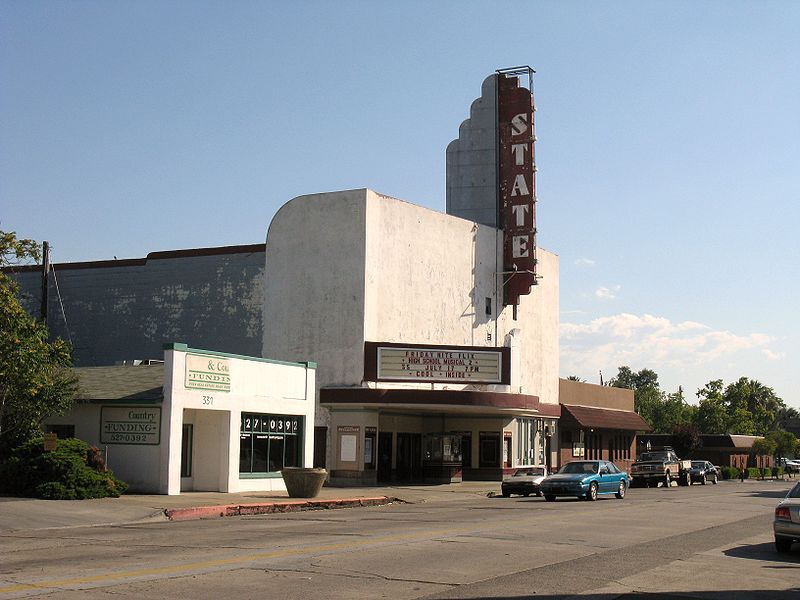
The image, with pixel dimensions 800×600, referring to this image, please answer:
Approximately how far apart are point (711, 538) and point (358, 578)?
1090 centimetres

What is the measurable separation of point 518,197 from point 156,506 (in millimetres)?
32133

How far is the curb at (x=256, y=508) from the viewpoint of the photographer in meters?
25.6

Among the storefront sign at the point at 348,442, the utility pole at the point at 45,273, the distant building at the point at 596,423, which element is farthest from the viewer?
the distant building at the point at 596,423

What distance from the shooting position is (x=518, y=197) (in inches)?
2114

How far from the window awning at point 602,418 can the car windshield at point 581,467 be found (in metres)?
25.2

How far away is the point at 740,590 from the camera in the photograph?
44.6ft

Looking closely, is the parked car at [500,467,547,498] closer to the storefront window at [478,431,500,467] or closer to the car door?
the car door

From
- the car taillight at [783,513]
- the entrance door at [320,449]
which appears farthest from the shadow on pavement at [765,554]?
the entrance door at [320,449]

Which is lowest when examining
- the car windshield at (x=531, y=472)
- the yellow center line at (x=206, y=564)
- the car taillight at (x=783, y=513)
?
the yellow center line at (x=206, y=564)

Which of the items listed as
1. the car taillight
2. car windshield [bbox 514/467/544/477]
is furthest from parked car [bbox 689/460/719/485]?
the car taillight

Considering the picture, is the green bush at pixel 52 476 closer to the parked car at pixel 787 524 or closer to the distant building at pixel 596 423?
the parked car at pixel 787 524

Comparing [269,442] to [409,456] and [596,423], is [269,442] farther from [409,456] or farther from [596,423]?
[596,423]

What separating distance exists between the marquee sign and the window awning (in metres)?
14.8

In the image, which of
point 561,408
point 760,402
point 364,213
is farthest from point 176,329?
point 760,402
